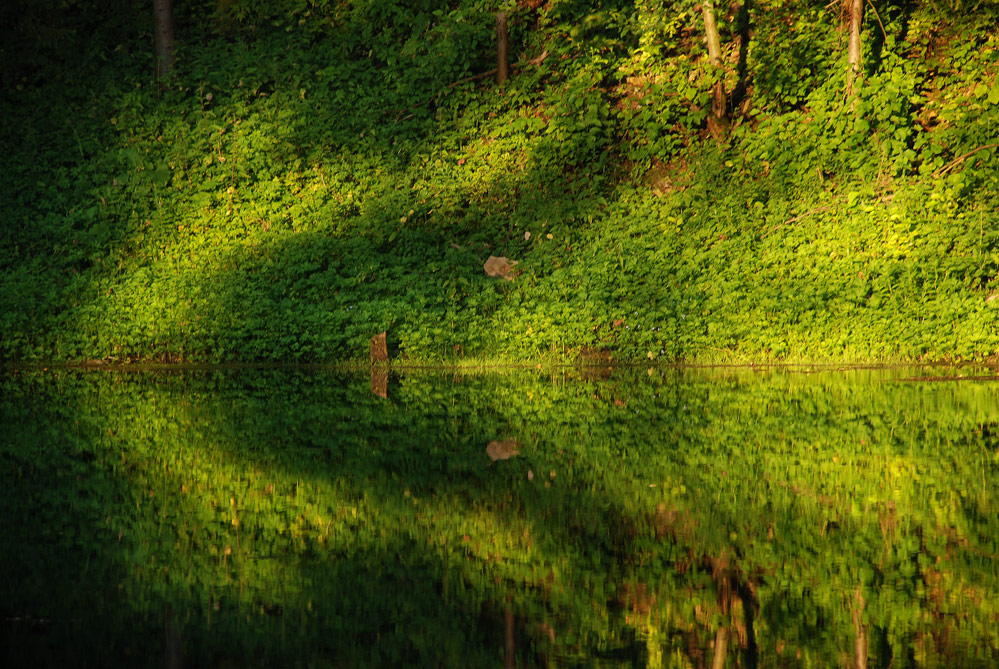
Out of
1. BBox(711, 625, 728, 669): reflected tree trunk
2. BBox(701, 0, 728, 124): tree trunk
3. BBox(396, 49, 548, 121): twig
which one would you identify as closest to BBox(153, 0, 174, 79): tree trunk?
BBox(396, 49, 548, 121): twig

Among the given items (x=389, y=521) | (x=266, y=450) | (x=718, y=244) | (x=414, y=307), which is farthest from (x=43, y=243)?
(x=389, y=521)

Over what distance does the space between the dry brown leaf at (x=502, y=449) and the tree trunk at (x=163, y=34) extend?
1649 centimetres

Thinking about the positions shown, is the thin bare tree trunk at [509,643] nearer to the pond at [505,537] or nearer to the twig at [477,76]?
the pond at [505,537]

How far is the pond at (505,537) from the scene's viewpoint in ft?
12.5

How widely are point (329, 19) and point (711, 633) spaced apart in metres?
20.8

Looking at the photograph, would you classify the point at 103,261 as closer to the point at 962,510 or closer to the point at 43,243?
the point at 43,243

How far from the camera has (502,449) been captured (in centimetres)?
805

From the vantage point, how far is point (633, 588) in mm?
4395

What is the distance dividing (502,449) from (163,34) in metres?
17.2

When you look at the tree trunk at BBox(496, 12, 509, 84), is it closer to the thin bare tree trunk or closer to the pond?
the pond

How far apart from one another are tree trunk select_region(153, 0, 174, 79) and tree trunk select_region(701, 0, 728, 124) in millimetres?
9970

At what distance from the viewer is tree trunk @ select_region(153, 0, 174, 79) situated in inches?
895

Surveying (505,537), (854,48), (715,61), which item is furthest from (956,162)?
(505,537)

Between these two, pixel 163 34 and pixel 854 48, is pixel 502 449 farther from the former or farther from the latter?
pixel 163 34
